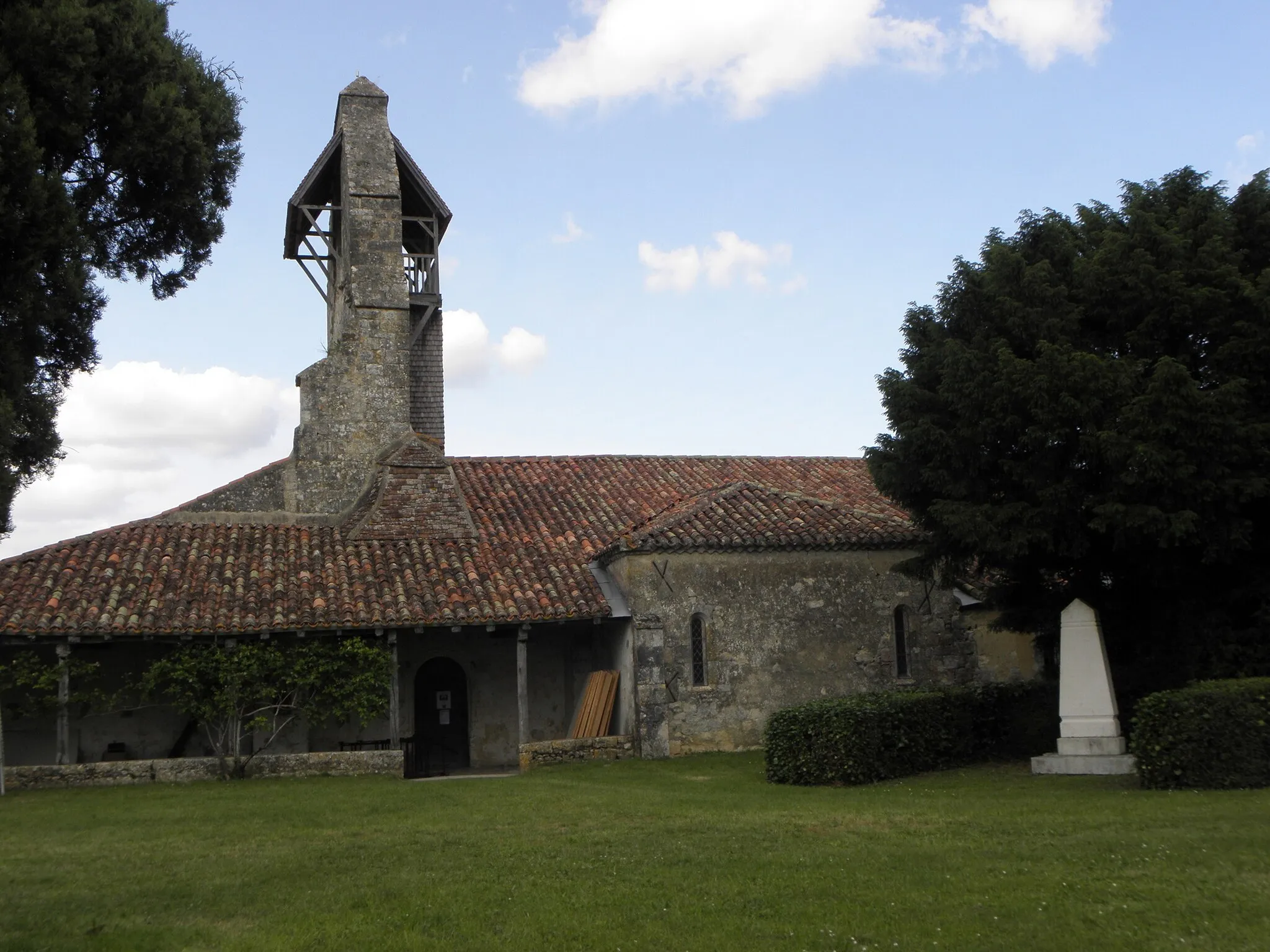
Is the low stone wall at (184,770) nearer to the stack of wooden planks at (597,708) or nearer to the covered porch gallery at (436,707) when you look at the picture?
the covered porch gallery at (436,707)

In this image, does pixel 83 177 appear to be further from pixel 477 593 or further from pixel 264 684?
pixel 477 593

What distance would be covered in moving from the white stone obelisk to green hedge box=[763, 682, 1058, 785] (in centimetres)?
183

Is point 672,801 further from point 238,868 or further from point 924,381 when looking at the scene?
point 924,381

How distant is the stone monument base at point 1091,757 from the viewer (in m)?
14.7

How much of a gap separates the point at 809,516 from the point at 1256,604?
320 inches

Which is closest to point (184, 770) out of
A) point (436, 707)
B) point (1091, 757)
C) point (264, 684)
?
point (264, 684)

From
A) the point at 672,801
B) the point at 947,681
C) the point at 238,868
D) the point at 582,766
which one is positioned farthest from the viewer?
the point at 947,681

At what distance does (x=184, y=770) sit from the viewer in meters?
18.6

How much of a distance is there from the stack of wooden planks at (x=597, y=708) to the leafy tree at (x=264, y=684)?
3.59 meters

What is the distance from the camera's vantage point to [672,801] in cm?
1449

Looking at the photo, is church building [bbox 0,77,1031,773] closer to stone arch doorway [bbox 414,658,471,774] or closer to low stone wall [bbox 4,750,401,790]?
stone arch doorway [bbox 414,658,471,774]

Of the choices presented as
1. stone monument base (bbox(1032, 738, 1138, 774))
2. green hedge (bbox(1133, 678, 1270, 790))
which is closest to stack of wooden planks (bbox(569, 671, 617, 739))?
stone monument base (bbox(1032, 738, 1138, 774))

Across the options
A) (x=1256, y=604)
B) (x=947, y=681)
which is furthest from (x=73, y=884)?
(x=947, y=681)

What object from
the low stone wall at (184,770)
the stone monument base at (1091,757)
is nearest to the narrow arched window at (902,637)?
the stone monument base at (1091,757)
